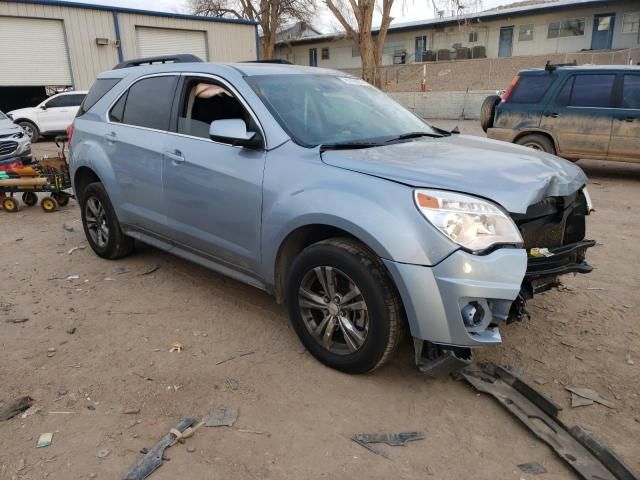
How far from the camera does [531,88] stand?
9039 mm

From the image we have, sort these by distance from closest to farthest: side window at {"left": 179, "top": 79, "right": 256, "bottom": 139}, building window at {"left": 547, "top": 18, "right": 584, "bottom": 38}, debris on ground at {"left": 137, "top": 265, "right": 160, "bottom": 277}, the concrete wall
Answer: side window at {"left": 179, "top": 79, "right": 256, "bottom": 139} → debris on ground at {"left": 137, "top": 265, "right": 160, "bottom": 277} → the concrete wall → building window at {"left": 547, "top": 18, "right": 584, "bottom": 38}

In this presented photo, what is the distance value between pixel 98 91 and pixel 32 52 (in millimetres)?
18828

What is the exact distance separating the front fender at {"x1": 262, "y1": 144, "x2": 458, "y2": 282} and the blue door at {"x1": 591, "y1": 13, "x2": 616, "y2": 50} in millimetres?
34355

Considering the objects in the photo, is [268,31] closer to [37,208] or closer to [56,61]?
[56,61]

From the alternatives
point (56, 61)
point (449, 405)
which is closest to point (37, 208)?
point (449, 405)

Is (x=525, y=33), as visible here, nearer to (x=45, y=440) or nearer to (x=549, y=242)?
(x=549, y=242)

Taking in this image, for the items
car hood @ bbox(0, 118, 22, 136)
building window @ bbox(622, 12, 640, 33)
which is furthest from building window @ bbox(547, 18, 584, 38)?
car hood @ bbox(0, 118, 22, 136)

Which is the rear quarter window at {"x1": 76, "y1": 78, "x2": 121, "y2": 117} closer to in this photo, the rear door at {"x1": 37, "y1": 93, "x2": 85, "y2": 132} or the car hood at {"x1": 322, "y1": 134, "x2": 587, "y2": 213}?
the car hood at {"x1": 322, "y1": 134, "x2": 587, "y2": 213}

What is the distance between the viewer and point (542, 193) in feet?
9.62

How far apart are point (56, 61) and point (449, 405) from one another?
2307 cm

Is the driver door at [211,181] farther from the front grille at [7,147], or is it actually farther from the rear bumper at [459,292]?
the front grille at [7,147]

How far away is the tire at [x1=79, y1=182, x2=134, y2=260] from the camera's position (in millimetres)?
4961

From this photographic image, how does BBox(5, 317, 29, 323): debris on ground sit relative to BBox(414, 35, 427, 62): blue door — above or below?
below

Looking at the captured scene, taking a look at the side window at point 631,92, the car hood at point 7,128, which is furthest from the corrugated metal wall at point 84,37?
the side window at point 631,92
